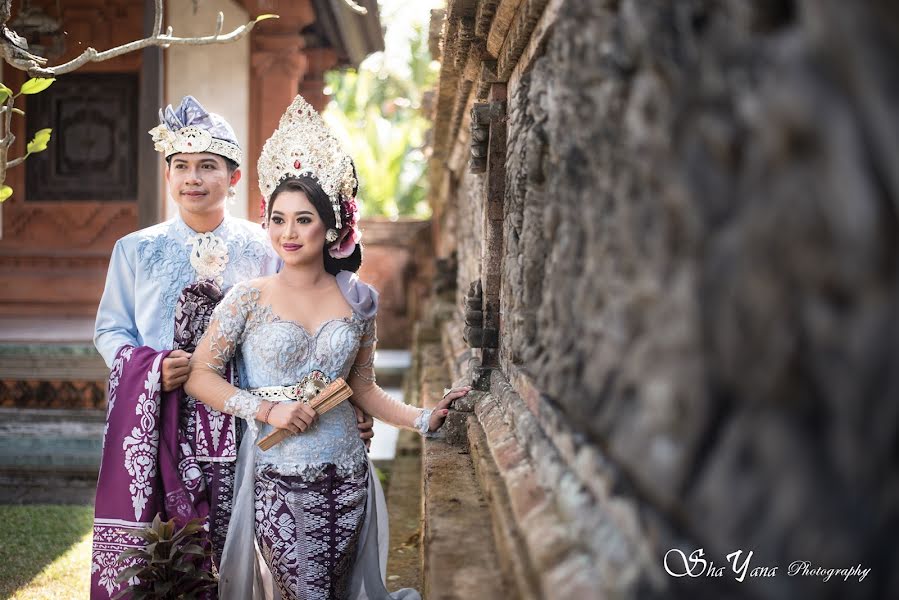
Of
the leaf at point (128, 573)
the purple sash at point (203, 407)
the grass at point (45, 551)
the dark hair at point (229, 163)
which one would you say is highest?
the dark hair at point (229, 163)

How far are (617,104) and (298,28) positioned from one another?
22.1 feet

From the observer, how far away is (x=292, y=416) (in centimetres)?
262

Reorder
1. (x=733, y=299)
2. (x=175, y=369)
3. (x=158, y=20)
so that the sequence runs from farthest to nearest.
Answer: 1. (x=158, y=20)
2. (x=175, y=369)
3. (x=733, y=299)

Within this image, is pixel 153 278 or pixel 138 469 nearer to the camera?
pixel 138 469

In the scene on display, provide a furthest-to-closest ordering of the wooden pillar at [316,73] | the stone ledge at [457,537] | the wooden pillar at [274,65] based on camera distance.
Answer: the wooden pillar at [316,73] → the wooden pillar at [274,65] → the stone ledge at [457,537]

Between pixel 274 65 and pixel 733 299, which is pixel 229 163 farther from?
pixel 274 65

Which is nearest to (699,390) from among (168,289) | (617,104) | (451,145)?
(617,104)

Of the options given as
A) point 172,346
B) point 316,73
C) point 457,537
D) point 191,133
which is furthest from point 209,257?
point 316,73

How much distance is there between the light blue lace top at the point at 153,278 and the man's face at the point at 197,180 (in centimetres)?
12

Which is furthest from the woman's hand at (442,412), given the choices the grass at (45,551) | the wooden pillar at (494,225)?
the grass at (45,551)

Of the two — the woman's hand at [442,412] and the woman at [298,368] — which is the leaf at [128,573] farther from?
the woman's hand at [442,412]

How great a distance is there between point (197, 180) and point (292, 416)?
3.79ft

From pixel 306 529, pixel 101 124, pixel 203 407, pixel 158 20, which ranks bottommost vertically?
pixel 306 529

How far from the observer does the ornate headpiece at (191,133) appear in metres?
3.27
